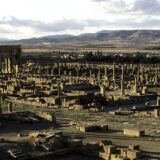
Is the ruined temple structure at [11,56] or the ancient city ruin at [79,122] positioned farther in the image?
the ruined temple structure at [11,56]

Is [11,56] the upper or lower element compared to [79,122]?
upper

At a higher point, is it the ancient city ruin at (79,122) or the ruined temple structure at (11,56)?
the ruined temple structure at (11,56)

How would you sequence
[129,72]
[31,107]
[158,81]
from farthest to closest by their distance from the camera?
[129,72] < [158,81] < [31,107]

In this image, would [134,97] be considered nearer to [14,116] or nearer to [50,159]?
[14,116]

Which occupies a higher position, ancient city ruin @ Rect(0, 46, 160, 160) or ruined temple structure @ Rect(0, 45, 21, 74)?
ruined temple structure @ Rect(0, 45, 21, 74)

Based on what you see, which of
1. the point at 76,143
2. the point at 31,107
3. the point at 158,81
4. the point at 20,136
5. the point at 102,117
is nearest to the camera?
the point at 76,143

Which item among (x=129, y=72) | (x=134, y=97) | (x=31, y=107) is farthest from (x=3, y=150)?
(x=129, y=72)

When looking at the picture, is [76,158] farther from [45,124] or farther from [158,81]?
[158,81]

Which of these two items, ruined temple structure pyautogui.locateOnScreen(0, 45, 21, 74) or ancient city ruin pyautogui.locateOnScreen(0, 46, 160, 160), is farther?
ruined temple structure pyautogui.locateOnScreen(0, 45, 21, 74)

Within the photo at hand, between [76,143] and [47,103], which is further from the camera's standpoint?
[47,103]
